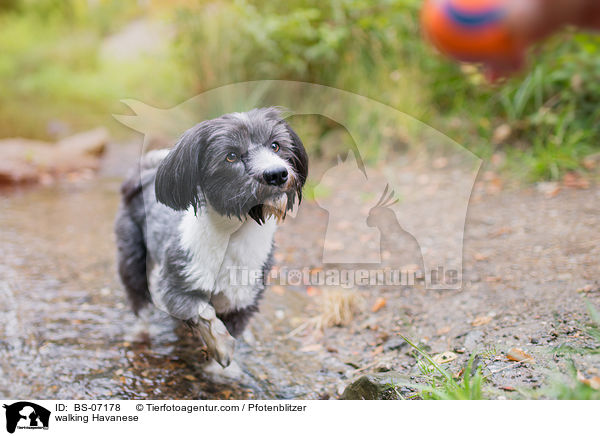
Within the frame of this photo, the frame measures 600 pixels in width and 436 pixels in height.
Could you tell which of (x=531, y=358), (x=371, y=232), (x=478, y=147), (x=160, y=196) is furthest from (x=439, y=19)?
(x=478, y=147)

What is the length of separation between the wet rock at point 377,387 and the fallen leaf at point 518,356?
0.34 meters

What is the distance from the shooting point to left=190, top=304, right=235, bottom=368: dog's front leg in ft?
5.54

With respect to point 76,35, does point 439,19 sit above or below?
below

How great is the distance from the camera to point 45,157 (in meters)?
4.34

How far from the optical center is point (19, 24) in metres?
3.75

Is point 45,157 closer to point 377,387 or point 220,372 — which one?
point 220,372

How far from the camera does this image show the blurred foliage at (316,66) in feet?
10.3

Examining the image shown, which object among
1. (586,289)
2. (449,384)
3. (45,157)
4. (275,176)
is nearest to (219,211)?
(275,176)

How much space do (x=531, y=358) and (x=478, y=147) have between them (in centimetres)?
201

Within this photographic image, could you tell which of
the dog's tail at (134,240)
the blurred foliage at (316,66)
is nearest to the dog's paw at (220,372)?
the dog's tail at (134,240)

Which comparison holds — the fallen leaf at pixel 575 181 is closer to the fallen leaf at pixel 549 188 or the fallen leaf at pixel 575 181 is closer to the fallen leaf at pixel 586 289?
the fallen leaf at pixel 549 188

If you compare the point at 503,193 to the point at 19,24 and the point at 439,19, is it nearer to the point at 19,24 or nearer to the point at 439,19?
the point at 439,19
